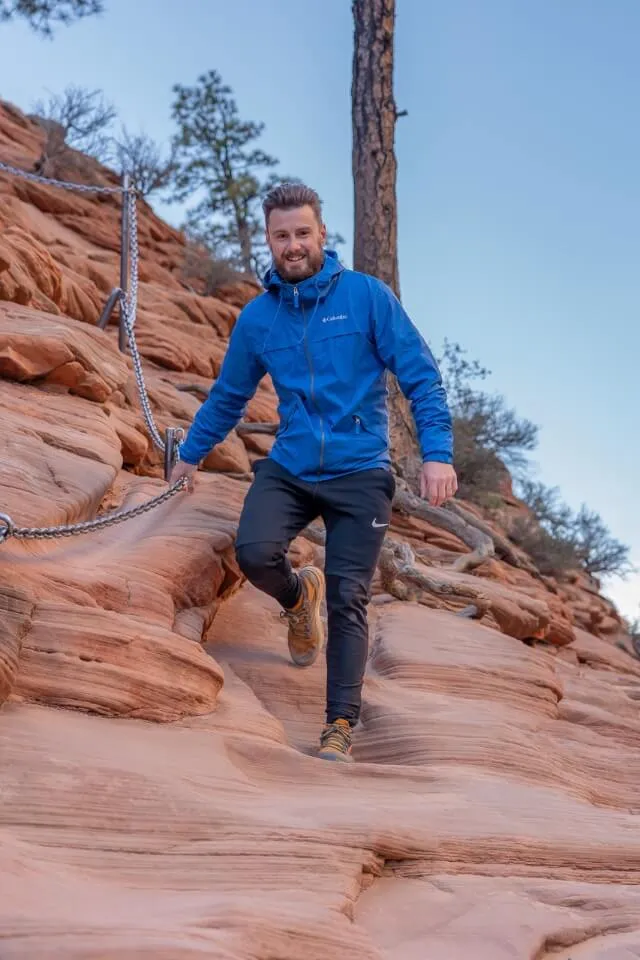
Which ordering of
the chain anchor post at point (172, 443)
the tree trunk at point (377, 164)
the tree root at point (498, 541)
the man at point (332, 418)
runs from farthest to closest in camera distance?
the tree trunk at point (377, 164), the tree root at point (498, 541), the chain anchor post at point (172, 443), the man at point (332, 418)

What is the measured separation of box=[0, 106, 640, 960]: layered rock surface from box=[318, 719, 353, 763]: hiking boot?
0.12m

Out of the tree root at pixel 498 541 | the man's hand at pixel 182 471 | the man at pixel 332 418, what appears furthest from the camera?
the tree root at pixel 498 541

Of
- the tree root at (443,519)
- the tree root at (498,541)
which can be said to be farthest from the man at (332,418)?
the tree root at (498,541)

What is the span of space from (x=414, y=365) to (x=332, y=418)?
1.32 ft

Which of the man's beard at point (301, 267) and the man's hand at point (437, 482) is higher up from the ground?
the man's beard at point (301, 267)

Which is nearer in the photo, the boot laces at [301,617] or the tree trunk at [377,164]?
the boot laces at [301,617]

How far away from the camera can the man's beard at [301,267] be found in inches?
167

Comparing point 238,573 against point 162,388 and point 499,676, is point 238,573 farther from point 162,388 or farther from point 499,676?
point 162,388

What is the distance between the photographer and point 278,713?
169 inches

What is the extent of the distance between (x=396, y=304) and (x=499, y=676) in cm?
202

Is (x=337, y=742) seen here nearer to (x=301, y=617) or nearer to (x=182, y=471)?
(x=301, y=617)

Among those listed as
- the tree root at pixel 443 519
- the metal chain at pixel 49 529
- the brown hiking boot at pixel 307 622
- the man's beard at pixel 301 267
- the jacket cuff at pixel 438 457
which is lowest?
the brown hiking boot at pixel 307 622


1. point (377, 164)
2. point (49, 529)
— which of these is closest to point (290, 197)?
point (49, 529)

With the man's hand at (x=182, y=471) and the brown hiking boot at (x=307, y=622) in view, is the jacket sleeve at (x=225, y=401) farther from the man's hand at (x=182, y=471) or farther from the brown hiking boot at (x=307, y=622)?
the brown hiking boot at (x=307, y=622)
